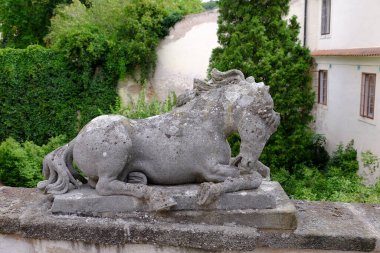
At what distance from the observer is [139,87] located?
1680cm

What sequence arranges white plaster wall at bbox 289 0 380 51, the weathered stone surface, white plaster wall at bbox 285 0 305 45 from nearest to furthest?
the weathered stone surface, white plaster wall at bbox 289 0 380 51, white plaster wall at bbox 285 0 305 45

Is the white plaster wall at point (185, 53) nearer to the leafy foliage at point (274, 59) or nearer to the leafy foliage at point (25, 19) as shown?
the leafy foliage at point (274, 59)

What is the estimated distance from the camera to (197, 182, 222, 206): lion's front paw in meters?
3.46

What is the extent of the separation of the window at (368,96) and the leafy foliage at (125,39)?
22.9 ft

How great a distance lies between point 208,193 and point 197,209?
18 centimetres

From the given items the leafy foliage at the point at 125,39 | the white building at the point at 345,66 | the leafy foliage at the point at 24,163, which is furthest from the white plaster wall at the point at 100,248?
the leafy foliage at the point at 125,39

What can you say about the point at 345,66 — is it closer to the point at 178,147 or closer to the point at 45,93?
the point at 45,93

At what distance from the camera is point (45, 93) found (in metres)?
16.6

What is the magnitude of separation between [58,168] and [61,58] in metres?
13.2

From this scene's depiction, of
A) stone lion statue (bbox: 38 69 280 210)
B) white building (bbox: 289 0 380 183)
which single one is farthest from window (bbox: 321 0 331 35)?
stone lion statue (bbox: 38 69 280 210)

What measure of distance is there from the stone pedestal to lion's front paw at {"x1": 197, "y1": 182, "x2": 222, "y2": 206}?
0.05 metres

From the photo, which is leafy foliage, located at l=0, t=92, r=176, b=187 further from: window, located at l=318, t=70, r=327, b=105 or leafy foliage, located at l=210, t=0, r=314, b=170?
window, located at l=318, t=70, r=327, b=105

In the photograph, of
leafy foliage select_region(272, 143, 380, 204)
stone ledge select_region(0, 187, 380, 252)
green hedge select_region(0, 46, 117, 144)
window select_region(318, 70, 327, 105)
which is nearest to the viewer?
stone ledge select_region(0, 187, 380, 252)

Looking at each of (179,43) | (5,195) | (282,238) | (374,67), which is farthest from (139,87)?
(282,238)
